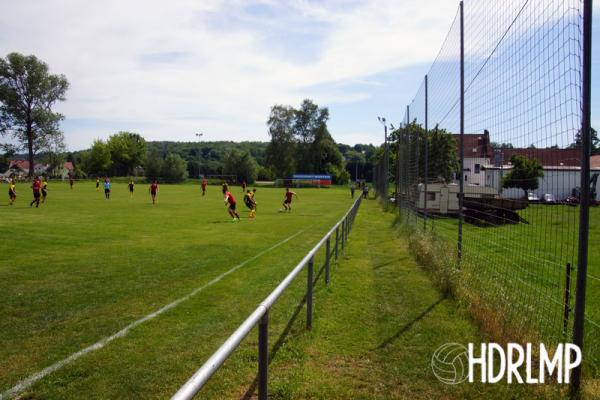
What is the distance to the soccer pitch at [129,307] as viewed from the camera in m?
4.32

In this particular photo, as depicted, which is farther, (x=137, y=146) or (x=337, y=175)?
(x=137, y=146)

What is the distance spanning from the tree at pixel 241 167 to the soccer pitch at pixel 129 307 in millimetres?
91446

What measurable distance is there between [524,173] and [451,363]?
90.2 inches

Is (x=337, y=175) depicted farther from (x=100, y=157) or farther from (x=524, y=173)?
(x=524, y=173)

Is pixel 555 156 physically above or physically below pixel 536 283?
above

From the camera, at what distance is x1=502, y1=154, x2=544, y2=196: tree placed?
195 inches

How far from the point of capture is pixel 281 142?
3809 inches

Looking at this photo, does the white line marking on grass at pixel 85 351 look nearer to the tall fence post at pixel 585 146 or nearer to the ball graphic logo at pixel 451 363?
the ball graphic logo at pixel 451 363

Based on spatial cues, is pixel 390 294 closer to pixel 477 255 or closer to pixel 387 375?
pixel 477 255

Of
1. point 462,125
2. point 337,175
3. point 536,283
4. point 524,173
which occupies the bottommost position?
point 536,283

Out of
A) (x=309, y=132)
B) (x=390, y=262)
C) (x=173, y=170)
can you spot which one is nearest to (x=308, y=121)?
(x=309, y=132)

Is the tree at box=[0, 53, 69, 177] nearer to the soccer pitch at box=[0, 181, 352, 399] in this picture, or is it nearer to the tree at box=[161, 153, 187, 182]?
the tree at box=[161, 153, 187, 182]


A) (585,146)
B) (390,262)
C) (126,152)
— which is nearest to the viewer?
(585,146)

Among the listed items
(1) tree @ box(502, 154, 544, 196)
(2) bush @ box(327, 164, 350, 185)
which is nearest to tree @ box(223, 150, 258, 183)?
(2) bush @ box(327, 164, 350, 185)
